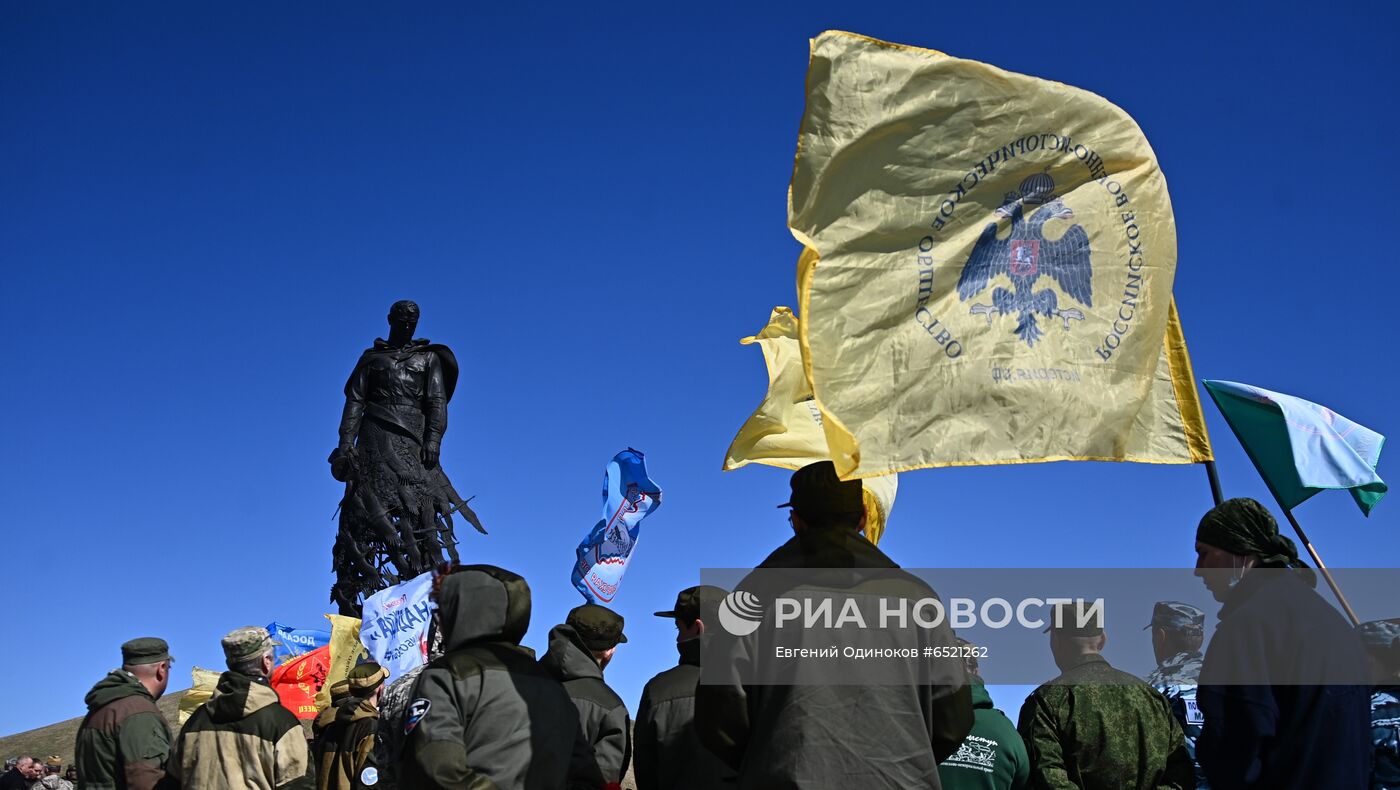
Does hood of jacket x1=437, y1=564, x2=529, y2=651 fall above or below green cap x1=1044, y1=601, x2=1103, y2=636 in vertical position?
below

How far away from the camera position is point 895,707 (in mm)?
4234

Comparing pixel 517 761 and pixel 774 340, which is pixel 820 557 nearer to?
pixel 517 761

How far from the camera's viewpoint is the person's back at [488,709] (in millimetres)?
4391

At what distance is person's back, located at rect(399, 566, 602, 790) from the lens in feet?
14.4

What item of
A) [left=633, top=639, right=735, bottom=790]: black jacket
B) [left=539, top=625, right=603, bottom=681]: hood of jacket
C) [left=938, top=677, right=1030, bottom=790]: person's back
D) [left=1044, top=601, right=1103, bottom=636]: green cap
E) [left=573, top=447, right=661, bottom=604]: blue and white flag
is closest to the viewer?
[left=633, top=639, right=735, bottom=790]: black jacket

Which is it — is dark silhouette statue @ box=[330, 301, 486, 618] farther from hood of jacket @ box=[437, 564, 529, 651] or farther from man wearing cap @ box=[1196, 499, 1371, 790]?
man wearing cap @ box=[1196, 499, 1371, 790]

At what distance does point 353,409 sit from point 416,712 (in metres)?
11.0

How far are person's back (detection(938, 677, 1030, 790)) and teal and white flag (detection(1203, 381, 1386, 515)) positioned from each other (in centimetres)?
341

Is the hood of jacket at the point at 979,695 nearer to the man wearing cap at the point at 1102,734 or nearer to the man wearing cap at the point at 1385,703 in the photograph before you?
the man wearing cap at the point at 1102,734

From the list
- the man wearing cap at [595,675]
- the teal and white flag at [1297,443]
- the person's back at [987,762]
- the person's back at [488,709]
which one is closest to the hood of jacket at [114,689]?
the man wearing cap at [595,675]

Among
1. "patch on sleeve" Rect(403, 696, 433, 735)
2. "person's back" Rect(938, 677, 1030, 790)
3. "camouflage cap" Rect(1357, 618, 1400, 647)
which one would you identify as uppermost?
"camouflage cap" Rect(1357, 618, 1400, 647)

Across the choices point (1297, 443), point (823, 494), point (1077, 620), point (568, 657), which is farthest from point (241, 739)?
point (1297, 443)

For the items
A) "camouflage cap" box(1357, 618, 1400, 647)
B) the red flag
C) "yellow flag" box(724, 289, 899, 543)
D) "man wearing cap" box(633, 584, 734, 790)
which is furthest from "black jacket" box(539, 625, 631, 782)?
the red flag

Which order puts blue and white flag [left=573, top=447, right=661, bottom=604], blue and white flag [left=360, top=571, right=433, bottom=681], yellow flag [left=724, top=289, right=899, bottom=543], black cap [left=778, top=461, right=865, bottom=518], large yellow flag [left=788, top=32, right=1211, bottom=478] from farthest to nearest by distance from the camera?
1. blue and white flag [left=573, top=447, right=661, bottom=604]
2. blue and white flag [left=360, top=571, right=433, bottom=681]
3. yellow flag [left=724, top=289, right=899, bottom=543]
4. large yellow flag [left=788, top=32, right=1211, bottom=478]
5. black cap [left=778, top=461, right=865, bottom=518]
